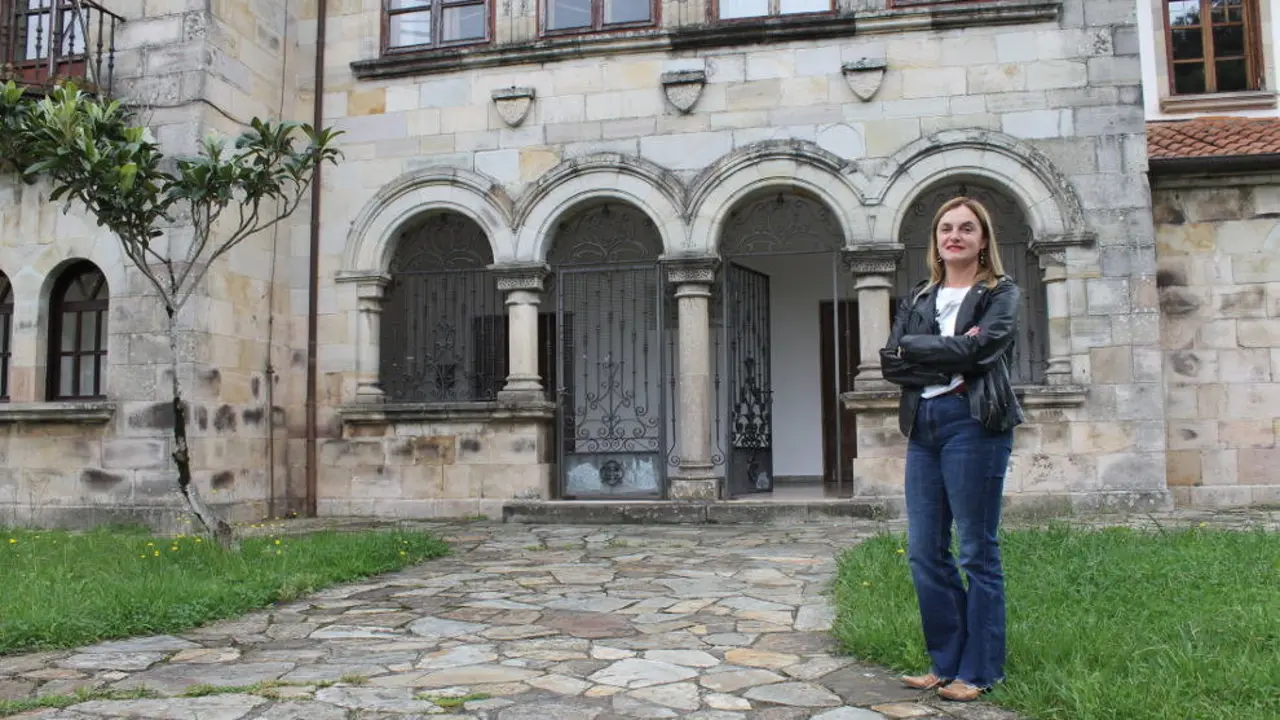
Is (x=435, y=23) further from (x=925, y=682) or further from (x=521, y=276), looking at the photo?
(x=925, y=682)

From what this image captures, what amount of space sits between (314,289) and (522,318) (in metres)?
2.08

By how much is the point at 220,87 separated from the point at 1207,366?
905 centimetres

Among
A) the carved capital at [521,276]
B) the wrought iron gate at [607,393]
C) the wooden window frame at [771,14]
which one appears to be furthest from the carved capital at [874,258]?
the carved capital at [521,276]

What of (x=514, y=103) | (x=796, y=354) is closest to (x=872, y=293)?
(x=796, y=354)

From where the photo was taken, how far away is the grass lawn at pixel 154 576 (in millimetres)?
4945

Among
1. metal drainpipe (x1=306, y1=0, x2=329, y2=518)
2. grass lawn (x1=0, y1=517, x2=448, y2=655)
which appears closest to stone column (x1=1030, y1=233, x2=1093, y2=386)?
grass lawn (x1=0, y1=517, x2=448, y2=655)

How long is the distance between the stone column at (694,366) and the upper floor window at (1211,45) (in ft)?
18.6

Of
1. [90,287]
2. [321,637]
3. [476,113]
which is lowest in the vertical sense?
Result: [321,637]

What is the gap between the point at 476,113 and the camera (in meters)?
10.8

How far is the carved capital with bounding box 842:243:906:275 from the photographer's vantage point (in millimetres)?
9797

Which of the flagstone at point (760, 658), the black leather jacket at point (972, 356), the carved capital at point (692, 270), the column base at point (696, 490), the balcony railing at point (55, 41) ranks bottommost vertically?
the flagstone at point (760, 658)

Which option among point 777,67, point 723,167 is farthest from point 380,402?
point 777,67

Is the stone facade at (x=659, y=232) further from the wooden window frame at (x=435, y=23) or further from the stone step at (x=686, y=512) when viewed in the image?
the stone step at (x=686, y=512)

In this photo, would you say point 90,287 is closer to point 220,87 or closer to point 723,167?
point 220,87
